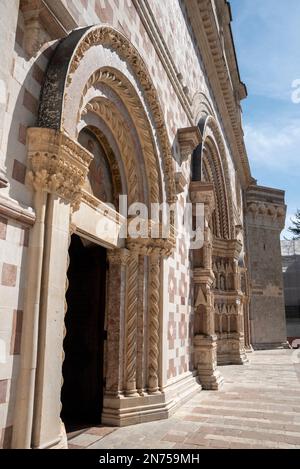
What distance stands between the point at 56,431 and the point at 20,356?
75cm

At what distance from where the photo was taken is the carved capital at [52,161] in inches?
129

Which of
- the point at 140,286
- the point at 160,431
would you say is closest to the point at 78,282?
the point at 140,286

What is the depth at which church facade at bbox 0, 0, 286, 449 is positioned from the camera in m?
3.09

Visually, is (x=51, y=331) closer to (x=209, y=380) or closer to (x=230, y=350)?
(x=209, y=380)

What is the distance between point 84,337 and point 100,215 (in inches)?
72.6

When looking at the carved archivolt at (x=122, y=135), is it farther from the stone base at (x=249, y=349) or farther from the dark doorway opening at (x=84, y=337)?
the stone base at (x=249, y=349)

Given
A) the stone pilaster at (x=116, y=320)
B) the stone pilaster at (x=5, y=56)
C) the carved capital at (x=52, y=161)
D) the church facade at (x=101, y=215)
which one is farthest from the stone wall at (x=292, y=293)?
Answer: the stone pilaster at (x=5, y=56)

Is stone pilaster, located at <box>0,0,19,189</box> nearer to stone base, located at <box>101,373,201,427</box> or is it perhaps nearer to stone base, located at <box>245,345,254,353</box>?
stone base, located at <box>101,373,201,427</box>

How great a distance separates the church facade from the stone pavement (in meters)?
0.31

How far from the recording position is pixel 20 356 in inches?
119

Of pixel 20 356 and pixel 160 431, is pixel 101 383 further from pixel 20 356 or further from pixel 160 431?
pixel 20 356

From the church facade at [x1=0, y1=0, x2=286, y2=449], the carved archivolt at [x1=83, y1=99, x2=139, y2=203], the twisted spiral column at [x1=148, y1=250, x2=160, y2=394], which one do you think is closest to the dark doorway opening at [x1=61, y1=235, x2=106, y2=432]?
the church facade at [x1=0, y1=0, x2=286, y2=449]

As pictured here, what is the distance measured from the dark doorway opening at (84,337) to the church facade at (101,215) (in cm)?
2

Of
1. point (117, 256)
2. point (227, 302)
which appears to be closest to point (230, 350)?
point (227, 302)
